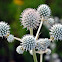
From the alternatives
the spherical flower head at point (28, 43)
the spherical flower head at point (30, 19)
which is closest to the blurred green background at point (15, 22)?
the spherical flower head at point (30, 19)

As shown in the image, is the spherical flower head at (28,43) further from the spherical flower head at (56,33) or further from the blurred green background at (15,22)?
the blurred green background at (15,22)

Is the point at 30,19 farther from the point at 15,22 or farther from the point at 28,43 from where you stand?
the point at 15,22

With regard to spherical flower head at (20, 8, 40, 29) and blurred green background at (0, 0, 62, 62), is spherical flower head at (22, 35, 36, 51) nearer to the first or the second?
spherical flower head at (20, 8, 40, 29)

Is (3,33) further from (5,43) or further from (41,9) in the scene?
(5,43)

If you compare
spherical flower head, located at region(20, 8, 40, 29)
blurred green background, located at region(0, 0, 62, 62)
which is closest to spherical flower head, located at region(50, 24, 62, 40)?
spherical flower head, located at region(20, 8, 40, 29)

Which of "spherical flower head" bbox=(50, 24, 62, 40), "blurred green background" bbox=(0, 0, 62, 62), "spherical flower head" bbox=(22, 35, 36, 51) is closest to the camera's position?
"spherical flower head" bbox=(22, 35, 36, 51)

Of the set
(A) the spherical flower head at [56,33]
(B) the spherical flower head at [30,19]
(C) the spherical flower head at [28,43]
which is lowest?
(C) the spherical flower head at [28,43]

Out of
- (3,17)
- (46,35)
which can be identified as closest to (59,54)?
(46,35)

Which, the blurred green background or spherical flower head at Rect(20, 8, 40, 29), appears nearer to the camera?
spherical flower head at Rect(20, 8, 40, 29)

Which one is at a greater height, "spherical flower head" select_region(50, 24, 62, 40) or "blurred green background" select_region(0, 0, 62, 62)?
"blurred green background" select_region(0, 0, 62, 62)
